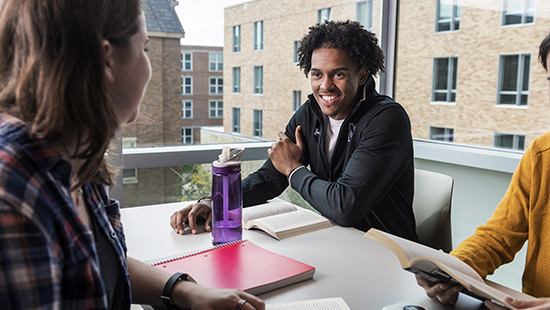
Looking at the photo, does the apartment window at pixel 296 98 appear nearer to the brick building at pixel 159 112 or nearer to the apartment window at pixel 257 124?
the apartment window at pixel 257 124

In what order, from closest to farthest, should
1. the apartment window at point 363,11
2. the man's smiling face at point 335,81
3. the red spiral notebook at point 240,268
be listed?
1. the red spiral notebook at point 240,268
2. the man's smiling face at point 335,81
3. the apartment window at point 363,11

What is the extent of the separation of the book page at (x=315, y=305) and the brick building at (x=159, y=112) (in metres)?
1.84

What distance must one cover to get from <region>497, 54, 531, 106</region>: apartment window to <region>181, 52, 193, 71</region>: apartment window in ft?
6.32

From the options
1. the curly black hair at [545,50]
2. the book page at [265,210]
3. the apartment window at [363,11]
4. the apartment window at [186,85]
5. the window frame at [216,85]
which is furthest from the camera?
the apartment window at [363,11]

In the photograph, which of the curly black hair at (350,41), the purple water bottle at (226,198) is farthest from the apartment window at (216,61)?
the purple water bottle at (226,198)

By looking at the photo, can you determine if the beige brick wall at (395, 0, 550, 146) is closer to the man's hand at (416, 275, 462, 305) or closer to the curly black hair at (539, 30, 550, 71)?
the curly black hair at (539, 30, 550, 71)

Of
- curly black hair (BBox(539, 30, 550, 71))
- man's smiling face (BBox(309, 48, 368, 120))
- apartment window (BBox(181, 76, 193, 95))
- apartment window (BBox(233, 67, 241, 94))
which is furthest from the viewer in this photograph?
apartment window (BBox(233, 67, 241, 94))

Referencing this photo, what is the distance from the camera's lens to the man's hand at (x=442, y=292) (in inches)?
35.4

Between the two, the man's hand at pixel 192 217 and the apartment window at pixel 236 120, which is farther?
the apartment window at pixel 236 120

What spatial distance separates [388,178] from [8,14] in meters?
1.34

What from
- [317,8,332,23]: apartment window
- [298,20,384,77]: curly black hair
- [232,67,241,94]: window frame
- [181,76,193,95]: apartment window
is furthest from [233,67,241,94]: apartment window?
[298,20,384,77]: curly black hair

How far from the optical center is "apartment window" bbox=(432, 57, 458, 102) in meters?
2.93

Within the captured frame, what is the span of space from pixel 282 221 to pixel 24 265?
1001mm

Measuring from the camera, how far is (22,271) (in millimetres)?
505
